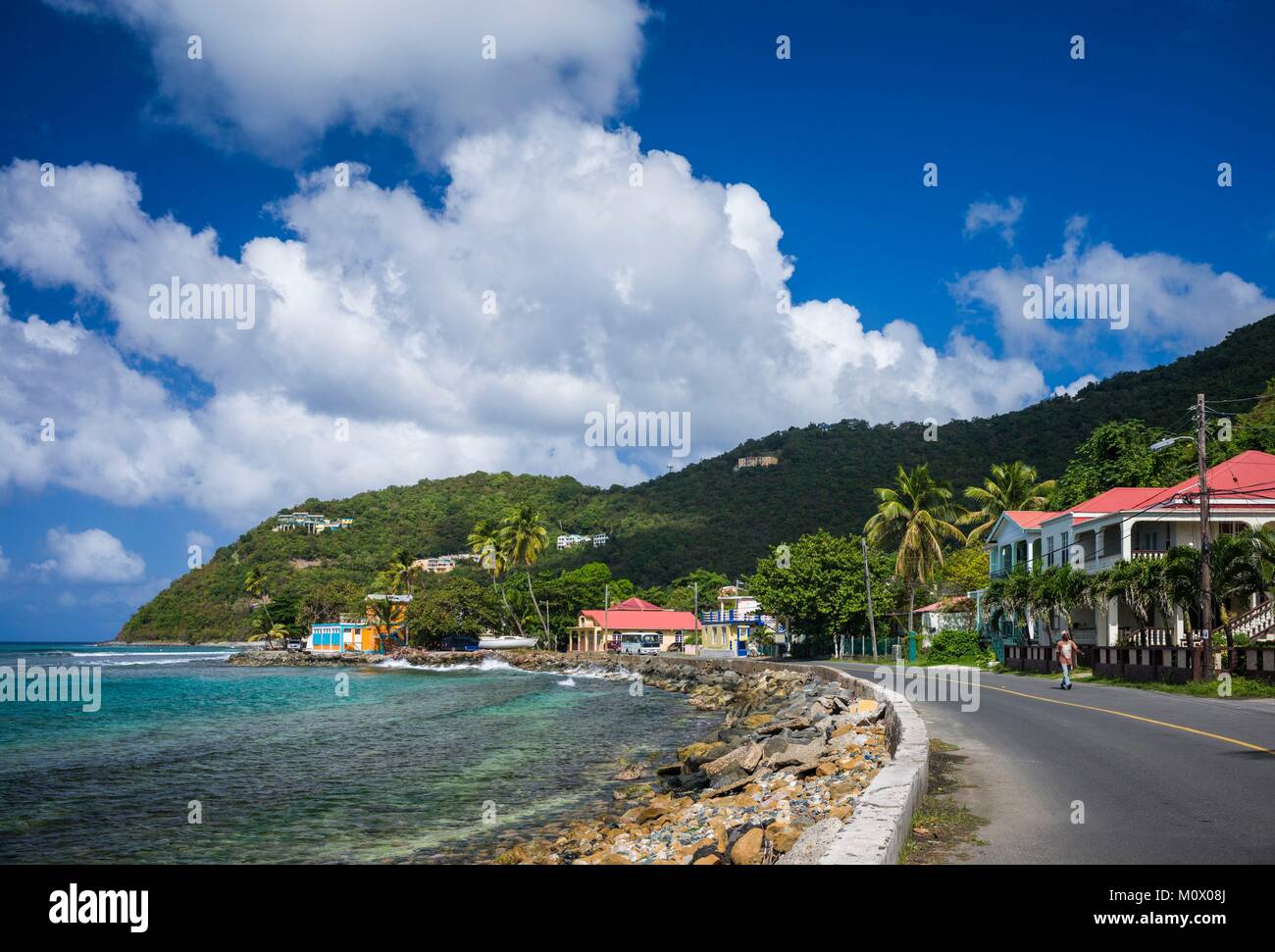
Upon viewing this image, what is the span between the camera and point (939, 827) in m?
7.89

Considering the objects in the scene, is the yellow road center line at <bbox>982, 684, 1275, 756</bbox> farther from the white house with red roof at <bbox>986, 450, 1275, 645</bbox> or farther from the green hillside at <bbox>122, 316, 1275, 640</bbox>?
the green hillside at <bbox>122, 316, 1275, 640</bbox>

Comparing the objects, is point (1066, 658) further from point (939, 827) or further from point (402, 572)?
point (402, 572)

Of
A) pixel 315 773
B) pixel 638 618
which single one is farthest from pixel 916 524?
pixel 315 773

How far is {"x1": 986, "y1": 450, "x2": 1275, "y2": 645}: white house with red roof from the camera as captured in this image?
37.5 metres

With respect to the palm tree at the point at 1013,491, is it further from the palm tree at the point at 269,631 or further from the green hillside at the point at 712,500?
the palm tree at the point at 269,631

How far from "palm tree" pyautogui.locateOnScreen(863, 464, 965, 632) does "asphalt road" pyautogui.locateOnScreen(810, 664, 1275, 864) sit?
3915 cm

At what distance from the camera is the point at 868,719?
18062mm

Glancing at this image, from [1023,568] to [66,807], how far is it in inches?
1568

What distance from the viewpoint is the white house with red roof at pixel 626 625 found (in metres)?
90.0

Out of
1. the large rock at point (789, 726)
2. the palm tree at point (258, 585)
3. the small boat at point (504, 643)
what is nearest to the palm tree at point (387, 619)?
the small boat at point (504, 643)

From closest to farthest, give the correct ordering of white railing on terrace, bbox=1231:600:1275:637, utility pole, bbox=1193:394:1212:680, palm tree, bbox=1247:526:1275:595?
utility pole, bbox=1193:394:1212:680 → palm tree, bbox=1247:526:1275:595 → white railing on terrace, bbox=1231:600:1275:637

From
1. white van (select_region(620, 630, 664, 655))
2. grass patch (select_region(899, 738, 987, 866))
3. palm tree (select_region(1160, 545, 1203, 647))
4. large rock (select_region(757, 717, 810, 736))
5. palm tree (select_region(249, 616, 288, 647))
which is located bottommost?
palm tree (select_region(249, 616, 288, 647))

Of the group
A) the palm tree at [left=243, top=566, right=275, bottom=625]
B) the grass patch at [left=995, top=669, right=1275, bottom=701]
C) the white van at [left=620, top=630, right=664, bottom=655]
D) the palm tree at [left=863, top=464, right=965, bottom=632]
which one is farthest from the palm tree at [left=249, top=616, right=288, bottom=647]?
the grass patch at [left=995, top=669, right=1275, bottom=701]
